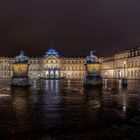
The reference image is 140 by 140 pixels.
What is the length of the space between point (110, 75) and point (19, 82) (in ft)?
378

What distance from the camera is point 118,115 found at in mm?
11852

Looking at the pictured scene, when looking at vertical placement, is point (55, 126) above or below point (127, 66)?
below

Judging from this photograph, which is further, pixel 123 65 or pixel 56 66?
pixel 56 66

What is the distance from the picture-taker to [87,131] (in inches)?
337

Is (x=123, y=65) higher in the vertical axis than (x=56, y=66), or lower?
lower

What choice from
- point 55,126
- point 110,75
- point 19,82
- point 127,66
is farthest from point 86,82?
point 110,75

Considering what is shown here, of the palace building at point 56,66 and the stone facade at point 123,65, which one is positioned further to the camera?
the palace building at point 56,66

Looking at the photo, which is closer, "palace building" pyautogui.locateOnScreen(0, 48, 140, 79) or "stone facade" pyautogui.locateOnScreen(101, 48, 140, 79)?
"stone facade" pyautogui.locateOnScreen(101, 48, 140, 79)

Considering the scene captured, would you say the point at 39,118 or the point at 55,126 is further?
the point at 39,118

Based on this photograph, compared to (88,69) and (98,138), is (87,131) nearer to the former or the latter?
(98,138)

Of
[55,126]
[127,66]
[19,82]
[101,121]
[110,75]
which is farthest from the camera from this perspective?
[110,75]

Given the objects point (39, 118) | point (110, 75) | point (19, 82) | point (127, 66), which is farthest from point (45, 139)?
point (110, 75)

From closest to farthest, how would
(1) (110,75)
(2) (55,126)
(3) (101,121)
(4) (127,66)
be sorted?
1. (2) (55,126)
2. (3) (101,121)
3. (4) (127,66)
4. (1) (110,75)

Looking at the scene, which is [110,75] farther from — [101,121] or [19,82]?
[101,121]
